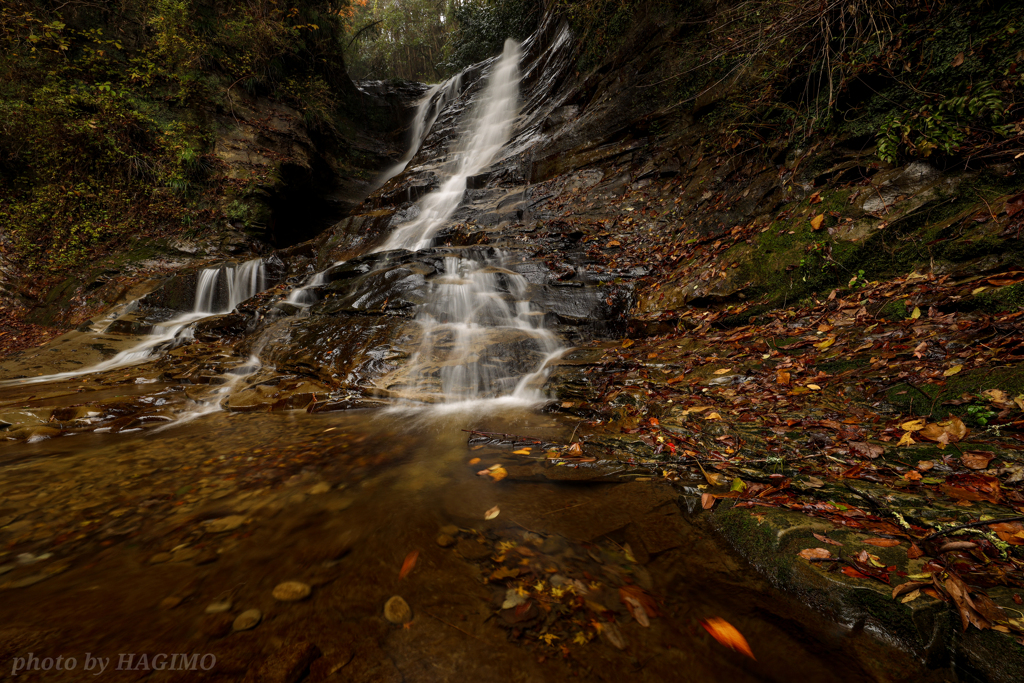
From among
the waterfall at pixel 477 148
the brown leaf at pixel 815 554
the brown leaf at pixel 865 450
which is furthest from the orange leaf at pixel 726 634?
the waterfall at pixel 477 148

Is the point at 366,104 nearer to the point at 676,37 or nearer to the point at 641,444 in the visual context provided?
the point at 676,37

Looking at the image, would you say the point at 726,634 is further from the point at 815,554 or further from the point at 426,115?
the point at 426,115

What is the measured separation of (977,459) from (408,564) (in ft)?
9.53

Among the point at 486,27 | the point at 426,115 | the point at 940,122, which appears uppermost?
the point at 486,27

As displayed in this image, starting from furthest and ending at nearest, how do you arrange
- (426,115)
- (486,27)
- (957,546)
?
(426,115) < (486,27) < (957,546)

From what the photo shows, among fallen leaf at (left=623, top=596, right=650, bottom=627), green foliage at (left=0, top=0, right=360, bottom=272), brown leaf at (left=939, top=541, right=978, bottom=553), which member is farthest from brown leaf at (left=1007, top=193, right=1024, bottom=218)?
green foliage at (left=0, top=0, right=360, bottom=272)

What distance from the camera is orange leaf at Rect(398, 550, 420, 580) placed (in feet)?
5.37

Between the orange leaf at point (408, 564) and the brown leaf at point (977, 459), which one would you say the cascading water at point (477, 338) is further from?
the brown leaf at point (977, 459)

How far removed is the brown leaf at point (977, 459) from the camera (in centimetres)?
181

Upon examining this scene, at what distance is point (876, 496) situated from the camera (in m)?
1.74

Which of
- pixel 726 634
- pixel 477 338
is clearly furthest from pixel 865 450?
pixel 477 338

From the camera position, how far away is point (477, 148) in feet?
47.5

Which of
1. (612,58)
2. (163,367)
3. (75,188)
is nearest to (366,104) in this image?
(75,188)

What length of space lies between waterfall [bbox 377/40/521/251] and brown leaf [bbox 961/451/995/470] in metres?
9.30
